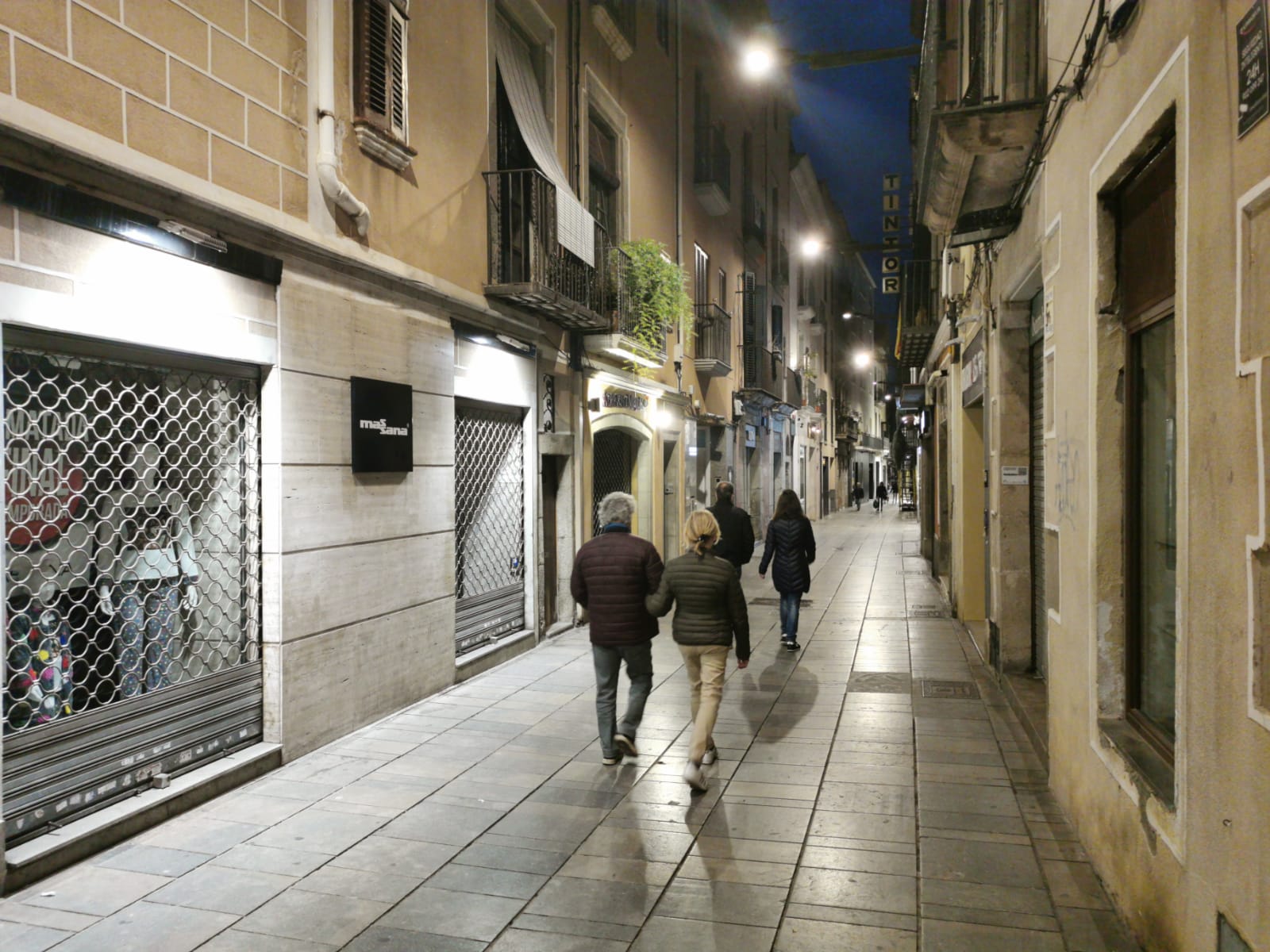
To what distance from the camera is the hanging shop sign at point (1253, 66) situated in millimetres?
Result: 2521

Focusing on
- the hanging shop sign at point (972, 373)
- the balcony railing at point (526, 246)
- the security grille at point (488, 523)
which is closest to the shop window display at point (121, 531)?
the security grille at point (488, 523)

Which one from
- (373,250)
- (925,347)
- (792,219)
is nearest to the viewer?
(373,250)

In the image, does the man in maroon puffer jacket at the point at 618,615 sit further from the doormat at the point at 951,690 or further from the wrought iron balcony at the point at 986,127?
the wrought iron balcony at the point at 986,127

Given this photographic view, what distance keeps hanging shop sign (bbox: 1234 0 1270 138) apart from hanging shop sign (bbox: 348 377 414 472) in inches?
230

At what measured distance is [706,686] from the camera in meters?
5.80

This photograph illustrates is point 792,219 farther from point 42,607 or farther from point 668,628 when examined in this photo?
point 42,607

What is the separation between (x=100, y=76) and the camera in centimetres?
480

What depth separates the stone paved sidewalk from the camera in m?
3.89

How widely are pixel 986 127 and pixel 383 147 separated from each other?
14.8ft

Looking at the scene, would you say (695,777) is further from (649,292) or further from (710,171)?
(710,171)

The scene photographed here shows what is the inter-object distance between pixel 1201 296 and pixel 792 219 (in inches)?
1222

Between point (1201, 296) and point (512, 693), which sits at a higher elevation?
point (1201, 296)

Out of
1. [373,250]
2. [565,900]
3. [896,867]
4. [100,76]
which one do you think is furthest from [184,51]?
[896,867]

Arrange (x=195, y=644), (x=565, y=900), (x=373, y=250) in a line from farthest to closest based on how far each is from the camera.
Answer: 1. (x=373, y=250)
2. (x=195, y=644)
3. (x=565, y=900)
